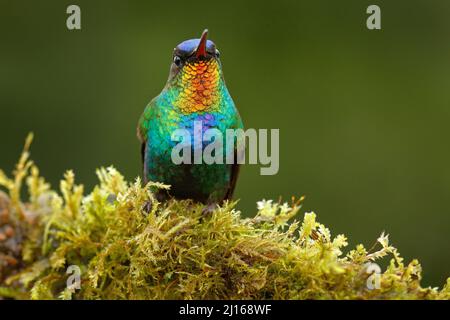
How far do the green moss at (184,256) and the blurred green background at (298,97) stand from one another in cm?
305

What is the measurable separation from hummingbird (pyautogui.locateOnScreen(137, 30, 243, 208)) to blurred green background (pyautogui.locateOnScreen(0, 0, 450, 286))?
8.60ft

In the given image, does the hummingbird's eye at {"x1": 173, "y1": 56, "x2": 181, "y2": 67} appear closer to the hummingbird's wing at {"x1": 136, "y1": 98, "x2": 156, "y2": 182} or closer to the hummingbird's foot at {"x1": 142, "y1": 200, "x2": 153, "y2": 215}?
the hummingbird's wing at {"x1": 136, "y1": 98, "x2": 156, "y2": 182}

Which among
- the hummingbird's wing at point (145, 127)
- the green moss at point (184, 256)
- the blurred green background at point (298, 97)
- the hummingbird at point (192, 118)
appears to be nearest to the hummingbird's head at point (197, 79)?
the hummingbird at point (192, 118)

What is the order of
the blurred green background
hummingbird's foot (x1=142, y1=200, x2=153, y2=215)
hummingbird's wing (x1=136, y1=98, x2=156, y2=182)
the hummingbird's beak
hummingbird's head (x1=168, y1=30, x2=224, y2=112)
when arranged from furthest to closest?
the blurred green background < hummingbird's wing (x1=136, y1=98, x2=156, y2=182) < hummingbird's head (x1=168, y1=30, x2=224, y2=112) < the hummingbird's beak < hummingbird's foot (x1=142, y1=200, x2=153, y2=215)

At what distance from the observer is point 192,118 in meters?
3.12

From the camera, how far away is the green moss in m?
2.17

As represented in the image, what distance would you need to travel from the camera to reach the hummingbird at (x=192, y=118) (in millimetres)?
3096

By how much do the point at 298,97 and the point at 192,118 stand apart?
10.1 feet

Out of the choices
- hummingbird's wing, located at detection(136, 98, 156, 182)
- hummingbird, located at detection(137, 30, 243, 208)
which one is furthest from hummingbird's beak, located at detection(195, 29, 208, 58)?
hummingbird's wing, located at detection(136, 98, 156, 182)

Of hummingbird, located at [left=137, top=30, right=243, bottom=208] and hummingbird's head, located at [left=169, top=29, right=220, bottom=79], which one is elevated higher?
hummingbird's head, located at [left=169, top=29, right=220, bottom=79]

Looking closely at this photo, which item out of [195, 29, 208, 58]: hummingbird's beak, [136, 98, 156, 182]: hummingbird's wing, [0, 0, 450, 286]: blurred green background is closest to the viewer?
[195, 29, 208, 58]: hummingbird's beak

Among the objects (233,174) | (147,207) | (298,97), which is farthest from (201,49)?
(298,97)
